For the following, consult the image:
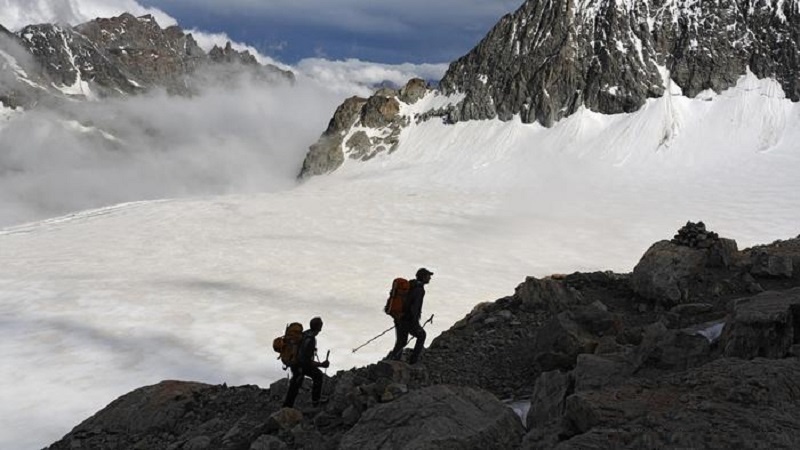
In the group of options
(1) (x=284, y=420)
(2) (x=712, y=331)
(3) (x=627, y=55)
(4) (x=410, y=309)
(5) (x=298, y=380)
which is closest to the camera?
(1) (x=284, y=420)

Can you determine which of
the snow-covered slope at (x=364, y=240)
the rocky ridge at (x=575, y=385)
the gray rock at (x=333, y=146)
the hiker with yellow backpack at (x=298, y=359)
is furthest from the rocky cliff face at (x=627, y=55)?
the hiker with yellow backpack at (x=298, y=359)

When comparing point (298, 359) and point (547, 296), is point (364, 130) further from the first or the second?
point (298, 359)

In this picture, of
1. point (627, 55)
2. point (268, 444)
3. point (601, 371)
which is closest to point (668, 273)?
point (601, 371)

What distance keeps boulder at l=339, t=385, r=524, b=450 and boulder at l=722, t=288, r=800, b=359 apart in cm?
320

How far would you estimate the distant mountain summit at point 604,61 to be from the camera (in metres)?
97.9

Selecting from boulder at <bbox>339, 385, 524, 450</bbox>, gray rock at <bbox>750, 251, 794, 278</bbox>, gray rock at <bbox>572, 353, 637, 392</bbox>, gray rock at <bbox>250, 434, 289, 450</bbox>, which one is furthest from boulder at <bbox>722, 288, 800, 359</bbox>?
gray rock at <bbox>750, 251, 794, 278</bbox>

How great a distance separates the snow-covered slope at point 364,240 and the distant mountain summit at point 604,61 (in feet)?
11.0

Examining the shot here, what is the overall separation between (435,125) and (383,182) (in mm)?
25790

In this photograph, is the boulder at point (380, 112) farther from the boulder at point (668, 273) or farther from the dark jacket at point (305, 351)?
the dark jacket at point (305, 351)

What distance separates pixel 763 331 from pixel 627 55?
104391 millimetres

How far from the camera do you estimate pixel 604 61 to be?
103 meters

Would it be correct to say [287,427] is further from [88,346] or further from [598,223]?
[598,223]

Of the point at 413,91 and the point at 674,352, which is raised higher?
the point at 413,91

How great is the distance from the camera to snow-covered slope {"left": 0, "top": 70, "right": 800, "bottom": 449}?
25.4 meters
